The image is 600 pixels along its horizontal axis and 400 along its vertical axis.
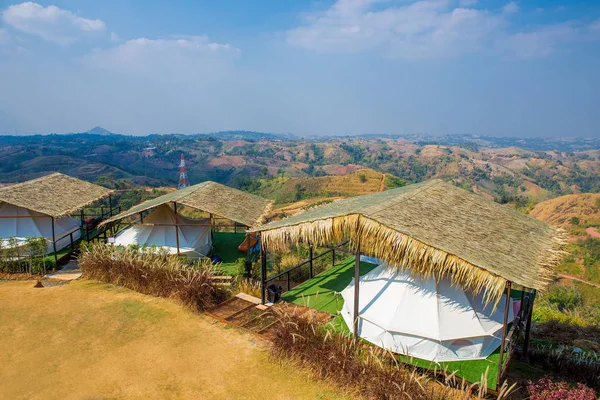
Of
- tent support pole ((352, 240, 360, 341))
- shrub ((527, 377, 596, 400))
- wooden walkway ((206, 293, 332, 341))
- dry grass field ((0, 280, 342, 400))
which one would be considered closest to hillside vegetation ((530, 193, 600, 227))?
shrub ((527, 377, 596, 400))

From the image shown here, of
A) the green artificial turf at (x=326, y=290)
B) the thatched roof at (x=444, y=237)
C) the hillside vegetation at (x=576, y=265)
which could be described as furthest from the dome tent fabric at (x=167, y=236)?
the hillside vegetation at (x=576, y=265)

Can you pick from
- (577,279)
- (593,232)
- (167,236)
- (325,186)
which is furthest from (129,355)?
(325,186)

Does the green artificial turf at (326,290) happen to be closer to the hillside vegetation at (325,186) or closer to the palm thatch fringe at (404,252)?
the palm thatch fringe at (404,252)

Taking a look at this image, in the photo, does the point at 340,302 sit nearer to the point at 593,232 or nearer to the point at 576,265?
the point at 576,265

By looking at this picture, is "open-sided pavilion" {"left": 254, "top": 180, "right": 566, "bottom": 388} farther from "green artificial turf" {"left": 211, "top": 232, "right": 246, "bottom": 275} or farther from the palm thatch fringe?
"green artificial turf" {"left": 211, "top": 232, "right": 246, "bottom": 275}

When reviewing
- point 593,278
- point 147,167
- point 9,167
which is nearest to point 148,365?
point 593,278

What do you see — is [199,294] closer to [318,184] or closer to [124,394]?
[124,394]
